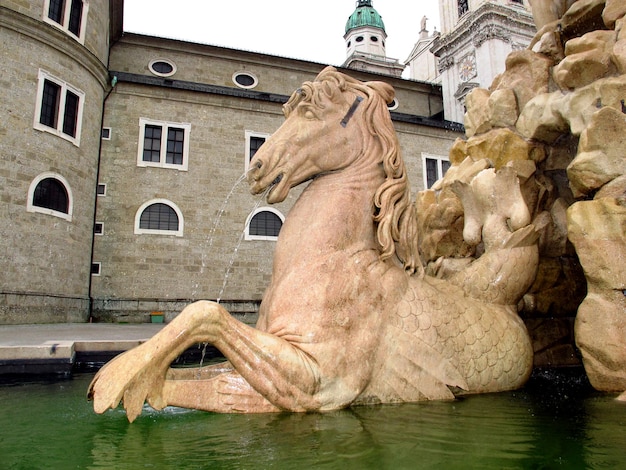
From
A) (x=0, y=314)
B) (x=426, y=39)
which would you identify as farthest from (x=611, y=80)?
(x=426, y=39)

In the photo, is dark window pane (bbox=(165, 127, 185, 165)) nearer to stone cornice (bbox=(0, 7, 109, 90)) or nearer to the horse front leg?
stone cornice (bbox=(0, 7, 109, 90))

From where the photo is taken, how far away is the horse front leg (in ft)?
7.48

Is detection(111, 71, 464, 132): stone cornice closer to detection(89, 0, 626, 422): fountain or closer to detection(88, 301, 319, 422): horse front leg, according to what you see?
detection(89, 0, 626, 422): fountain

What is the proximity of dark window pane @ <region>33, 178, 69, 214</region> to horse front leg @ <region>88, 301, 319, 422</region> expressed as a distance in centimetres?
1489

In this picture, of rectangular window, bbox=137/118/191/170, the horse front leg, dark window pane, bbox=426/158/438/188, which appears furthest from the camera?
dark window pane, bbox=426/158/438/188

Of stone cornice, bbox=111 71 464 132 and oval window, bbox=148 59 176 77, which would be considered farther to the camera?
oval window, bbox=148 59 176 77

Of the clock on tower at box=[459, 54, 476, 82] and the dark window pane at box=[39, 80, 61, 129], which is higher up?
the clock on tower at box=[459, 54, 476, 82]

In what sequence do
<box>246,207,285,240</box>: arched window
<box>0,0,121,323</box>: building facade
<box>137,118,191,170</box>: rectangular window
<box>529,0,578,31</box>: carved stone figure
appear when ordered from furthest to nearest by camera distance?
<box>246,207,285,240</box>: arched window, <box>137,118,191,170</box>: rectangular window, <box>0,0,121,323</box>: building facade, <box>529,0,578,31</box>: carved stone figure

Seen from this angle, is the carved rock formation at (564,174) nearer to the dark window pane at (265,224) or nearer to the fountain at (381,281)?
the fountain at (381,281)

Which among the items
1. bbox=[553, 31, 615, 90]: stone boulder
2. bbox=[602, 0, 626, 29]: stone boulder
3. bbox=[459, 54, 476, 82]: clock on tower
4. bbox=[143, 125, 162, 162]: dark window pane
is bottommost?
bbox=[553, 31, 615, 90]: stone boulder

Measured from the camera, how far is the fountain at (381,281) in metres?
A: 2.57

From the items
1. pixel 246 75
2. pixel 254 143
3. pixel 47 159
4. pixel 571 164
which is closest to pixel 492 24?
pixel 246 75

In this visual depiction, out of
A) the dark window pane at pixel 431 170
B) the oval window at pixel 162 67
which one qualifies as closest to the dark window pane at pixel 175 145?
the oval window at pixel 162 67

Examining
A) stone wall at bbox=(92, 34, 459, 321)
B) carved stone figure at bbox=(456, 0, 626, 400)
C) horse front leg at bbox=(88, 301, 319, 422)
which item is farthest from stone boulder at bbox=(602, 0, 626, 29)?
stone wall at bbox=(92, 34, 459, 321)
